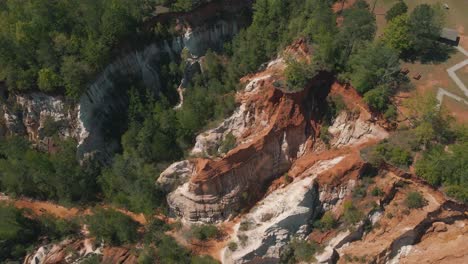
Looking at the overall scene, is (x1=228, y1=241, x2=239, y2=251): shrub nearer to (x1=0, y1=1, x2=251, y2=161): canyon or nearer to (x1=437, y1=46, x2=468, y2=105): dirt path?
(x1=0, y1=1, x2=251, y2=161): canyon

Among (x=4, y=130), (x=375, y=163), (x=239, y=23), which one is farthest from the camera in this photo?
(x=239, y=23)

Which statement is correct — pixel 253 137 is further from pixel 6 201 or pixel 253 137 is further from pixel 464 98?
pixel 6 201

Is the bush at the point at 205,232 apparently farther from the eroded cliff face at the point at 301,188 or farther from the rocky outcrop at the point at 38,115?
the rocky outcrop at the point at 38,115

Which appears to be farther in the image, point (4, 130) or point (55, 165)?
point (4, 130)

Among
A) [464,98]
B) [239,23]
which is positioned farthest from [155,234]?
[464,98]

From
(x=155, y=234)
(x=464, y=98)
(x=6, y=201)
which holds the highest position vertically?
(x=464, y=98)

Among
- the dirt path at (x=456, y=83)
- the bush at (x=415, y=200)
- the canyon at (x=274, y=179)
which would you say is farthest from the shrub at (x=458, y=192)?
the dirt path at (x=456, y=83)
